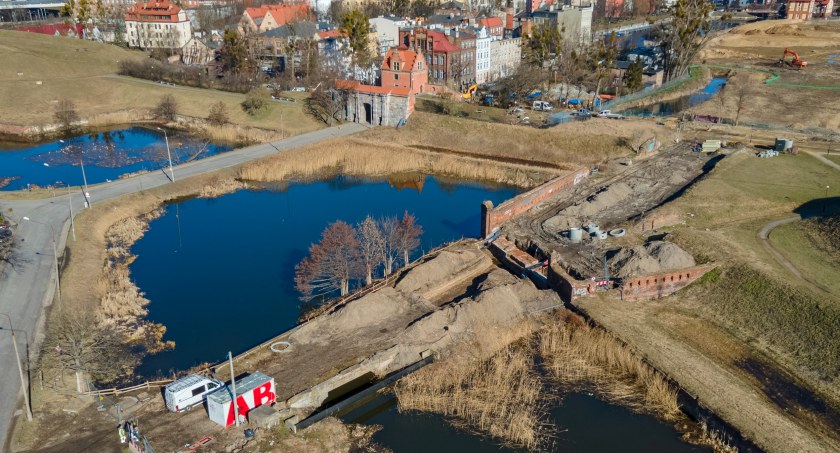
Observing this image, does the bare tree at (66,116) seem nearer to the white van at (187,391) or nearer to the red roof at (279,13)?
the red roof at (279,13)

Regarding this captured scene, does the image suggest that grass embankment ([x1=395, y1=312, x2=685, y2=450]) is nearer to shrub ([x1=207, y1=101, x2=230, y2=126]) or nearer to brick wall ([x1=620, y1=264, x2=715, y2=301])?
brick wall ([x1=620, y1=264, x2=715, y2=301])

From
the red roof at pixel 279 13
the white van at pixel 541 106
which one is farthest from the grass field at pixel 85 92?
the red roof at pixel 279 13

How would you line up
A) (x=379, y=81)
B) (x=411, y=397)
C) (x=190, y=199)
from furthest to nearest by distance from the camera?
(x=379, y=81), (x=190, y=199), (x=411, y=397)

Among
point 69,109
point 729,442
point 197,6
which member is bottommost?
point 729,442

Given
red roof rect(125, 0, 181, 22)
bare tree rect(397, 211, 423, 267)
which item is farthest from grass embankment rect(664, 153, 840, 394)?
red roof rect(125, 0, 181, 22)

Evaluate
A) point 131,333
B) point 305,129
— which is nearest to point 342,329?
point 131,333

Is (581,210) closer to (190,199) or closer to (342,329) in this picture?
(342,329)
